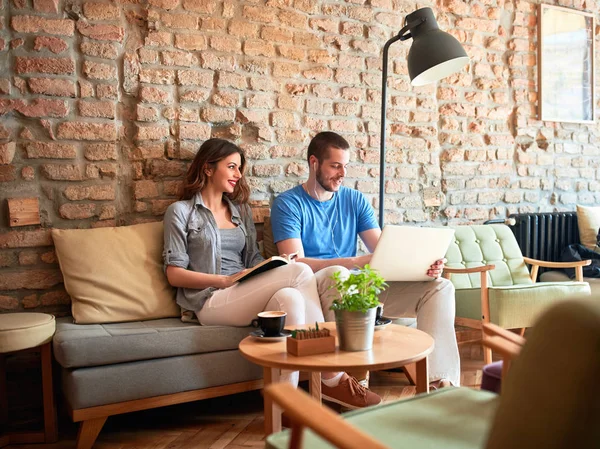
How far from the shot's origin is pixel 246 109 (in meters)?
3.30

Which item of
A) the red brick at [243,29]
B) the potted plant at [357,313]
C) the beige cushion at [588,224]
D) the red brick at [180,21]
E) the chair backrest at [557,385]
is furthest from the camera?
the beige cushion at [588,224]

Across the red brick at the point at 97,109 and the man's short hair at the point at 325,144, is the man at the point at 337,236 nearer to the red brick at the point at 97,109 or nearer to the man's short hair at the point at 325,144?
the man's short hair at the point at 325,144

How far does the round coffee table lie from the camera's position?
174 centimetres

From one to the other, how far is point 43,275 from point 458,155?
2.72 metres

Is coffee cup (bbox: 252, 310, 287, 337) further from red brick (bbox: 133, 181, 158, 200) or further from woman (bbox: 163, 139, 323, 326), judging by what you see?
red brick (bbox: 133, 181, 158, 200)

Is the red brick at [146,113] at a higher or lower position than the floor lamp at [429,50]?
lower

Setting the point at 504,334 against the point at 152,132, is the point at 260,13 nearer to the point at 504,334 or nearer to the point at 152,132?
the point at 152,132

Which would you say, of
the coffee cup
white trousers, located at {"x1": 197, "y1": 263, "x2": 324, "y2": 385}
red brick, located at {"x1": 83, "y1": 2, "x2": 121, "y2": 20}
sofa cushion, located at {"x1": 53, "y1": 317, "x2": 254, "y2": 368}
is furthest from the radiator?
red brick, located at {"x1": 83, "y1": 2, "x2": 121, "y2": 20}

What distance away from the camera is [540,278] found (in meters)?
4.09

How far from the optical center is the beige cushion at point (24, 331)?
7.25ft

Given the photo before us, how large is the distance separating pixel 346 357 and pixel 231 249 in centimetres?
128

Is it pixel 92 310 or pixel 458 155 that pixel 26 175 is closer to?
pixel 92 310

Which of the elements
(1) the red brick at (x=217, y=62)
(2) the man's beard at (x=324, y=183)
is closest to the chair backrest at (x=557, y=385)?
(2) the man's beard at (x=324, y=183)

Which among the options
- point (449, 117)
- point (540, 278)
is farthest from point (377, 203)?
point (540, 278)
